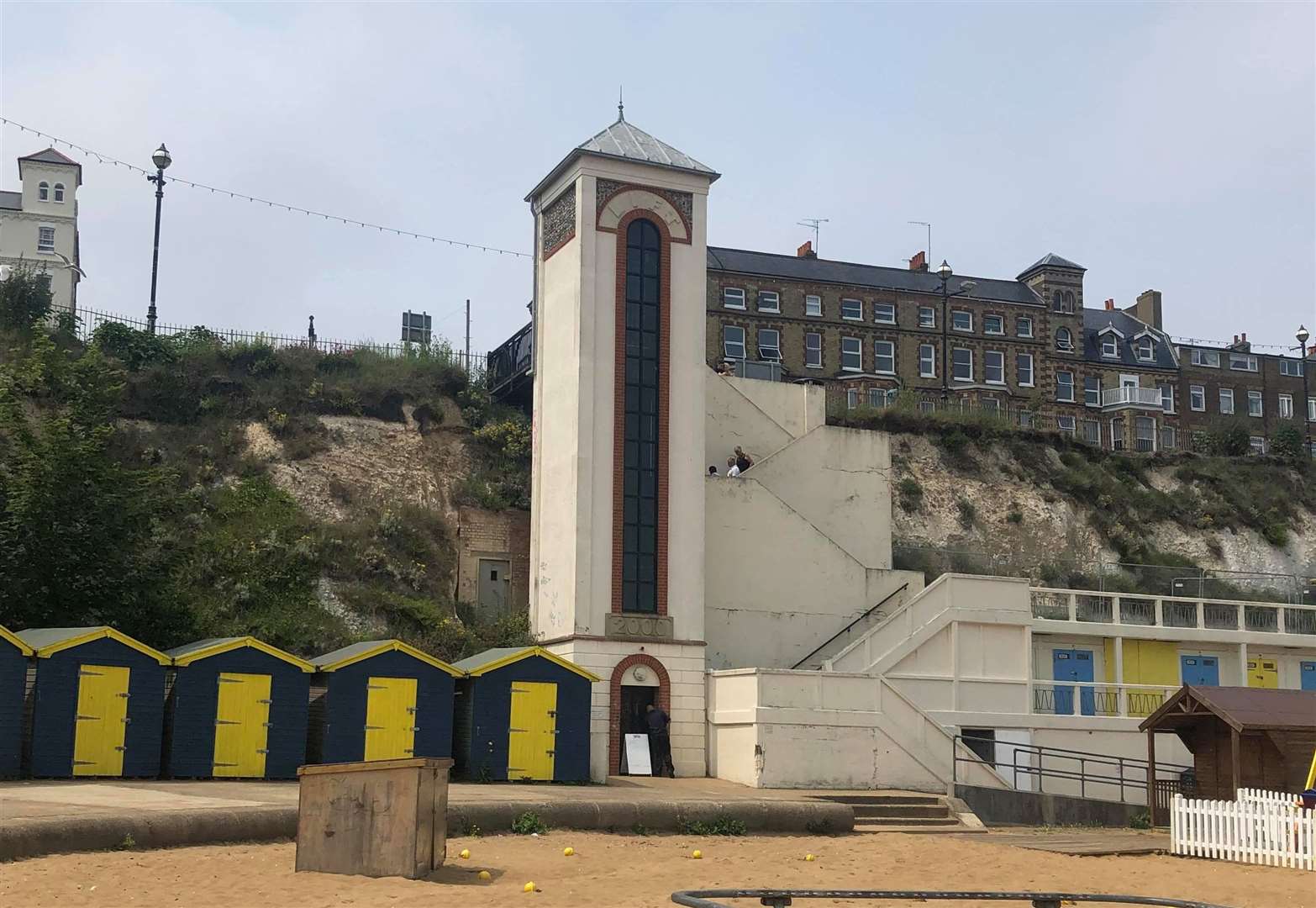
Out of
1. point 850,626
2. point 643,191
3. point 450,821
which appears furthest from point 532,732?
point 643,191

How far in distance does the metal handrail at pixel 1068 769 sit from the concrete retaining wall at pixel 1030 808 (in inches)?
54.8

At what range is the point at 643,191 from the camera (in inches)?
1302

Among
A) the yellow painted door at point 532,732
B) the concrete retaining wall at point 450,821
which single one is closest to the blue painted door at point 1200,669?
the concrete retaining wall at point 450,821

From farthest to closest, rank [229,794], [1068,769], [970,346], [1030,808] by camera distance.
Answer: [970,346] < [1068,769] < [1030,808] < [229,794]

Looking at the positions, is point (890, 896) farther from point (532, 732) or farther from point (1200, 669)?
point (1200, 669)

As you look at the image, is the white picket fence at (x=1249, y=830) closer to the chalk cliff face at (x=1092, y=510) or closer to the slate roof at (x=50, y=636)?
the slate roof at (x=50, y=636)

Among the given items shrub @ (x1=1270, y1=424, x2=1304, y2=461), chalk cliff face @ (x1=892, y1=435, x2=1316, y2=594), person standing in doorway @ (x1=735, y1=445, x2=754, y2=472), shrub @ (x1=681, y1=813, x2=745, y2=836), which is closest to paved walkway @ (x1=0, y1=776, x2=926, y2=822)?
shrub @ (x1=681, y1=813, x2=745, y2=836)

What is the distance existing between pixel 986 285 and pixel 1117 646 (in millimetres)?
36109

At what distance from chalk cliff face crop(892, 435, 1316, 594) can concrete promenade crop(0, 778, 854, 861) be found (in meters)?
23.9

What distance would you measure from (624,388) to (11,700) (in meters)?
14.3

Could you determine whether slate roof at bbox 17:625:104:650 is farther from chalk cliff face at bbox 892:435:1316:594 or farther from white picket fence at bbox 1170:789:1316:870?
chalk cliff face at bbox 892:435:1316:594

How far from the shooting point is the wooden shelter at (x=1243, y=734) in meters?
24.2

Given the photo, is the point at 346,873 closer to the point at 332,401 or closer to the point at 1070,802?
the point at 1070,802

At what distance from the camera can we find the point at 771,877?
1780cm
